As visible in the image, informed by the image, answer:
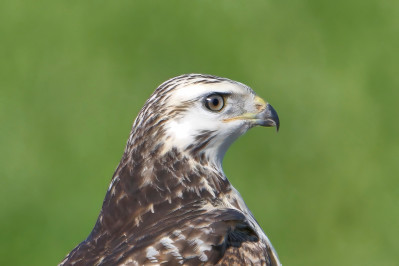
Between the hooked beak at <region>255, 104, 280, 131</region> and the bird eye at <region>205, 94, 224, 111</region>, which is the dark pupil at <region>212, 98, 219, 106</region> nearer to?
the bird eye at <region>205, 94, 224, 111</region>

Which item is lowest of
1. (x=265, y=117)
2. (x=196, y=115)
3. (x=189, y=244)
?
(x=189, y=244)

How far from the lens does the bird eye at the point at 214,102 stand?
24.4ft

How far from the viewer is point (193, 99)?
7383 mm

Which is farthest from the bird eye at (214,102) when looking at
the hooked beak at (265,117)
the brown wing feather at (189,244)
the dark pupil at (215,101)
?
the brown wing feather at (189,244)

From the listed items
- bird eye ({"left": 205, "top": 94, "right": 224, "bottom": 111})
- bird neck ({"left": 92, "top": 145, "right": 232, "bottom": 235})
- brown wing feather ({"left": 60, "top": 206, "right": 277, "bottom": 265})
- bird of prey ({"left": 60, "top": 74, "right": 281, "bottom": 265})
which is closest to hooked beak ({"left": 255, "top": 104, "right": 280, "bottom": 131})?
bird of prey ({"left": 60, "top": 74, "right": 281, "bottom": 265})

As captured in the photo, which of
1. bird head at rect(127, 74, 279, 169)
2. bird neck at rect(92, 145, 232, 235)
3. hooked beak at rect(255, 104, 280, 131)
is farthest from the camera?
hooked beak at rect(255, 104, 280, 131)

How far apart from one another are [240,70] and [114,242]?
939 centimetres

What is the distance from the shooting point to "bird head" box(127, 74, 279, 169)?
7.36 m

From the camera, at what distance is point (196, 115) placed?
7.43m

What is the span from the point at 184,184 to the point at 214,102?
606 mm

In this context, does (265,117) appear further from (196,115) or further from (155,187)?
(155,187)

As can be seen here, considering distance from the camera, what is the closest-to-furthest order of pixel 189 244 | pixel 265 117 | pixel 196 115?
pixel 189 244, pixel 196 115, pixel 265 117

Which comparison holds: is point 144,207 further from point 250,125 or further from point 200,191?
point 250,125

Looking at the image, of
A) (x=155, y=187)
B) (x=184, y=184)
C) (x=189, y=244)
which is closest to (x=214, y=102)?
(x=184, y=184)
